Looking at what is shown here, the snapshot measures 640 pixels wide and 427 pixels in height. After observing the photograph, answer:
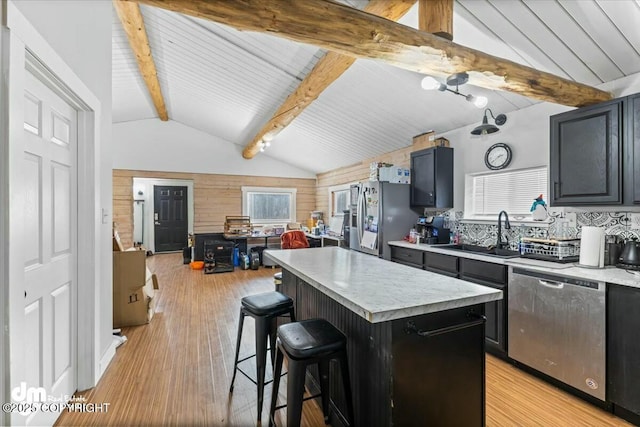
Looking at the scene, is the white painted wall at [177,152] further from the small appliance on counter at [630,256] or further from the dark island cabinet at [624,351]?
the dark island cabinet at [624,351]

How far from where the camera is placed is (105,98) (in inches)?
95.3

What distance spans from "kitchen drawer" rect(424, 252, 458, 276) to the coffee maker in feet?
1.56

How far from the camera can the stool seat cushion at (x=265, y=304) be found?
1908 millimetres

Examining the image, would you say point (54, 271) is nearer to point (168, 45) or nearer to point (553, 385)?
point (168, 45)

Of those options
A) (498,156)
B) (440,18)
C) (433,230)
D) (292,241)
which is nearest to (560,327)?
(433,230)

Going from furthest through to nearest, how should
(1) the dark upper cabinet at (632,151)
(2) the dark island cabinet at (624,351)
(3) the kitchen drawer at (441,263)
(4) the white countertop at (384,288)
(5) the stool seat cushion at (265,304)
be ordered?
(3) the kitchen drawer at (441,263), (1) the dark upper cabinet at (632,151), (5) the stool seat cushion at (265,304), (2) the dark island cabinet at (624,351), (4) the white countertop at (384,288)

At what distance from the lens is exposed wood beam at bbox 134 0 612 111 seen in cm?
164

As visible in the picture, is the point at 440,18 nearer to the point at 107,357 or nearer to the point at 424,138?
the point at 424,138

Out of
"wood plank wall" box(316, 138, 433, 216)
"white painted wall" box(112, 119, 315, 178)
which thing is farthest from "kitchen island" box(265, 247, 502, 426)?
"white painted wall" box(112, 119, 315, 178)

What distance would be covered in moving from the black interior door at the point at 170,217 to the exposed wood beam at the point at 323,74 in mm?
4317

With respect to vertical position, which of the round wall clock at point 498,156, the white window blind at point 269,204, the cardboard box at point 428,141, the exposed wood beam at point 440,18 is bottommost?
the white window blind at point 269,204

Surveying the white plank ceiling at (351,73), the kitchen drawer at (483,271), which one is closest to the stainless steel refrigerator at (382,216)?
the white plank ceiling at (351,73)

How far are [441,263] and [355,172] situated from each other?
343 centimetres

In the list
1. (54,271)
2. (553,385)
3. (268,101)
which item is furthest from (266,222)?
(553,385)
